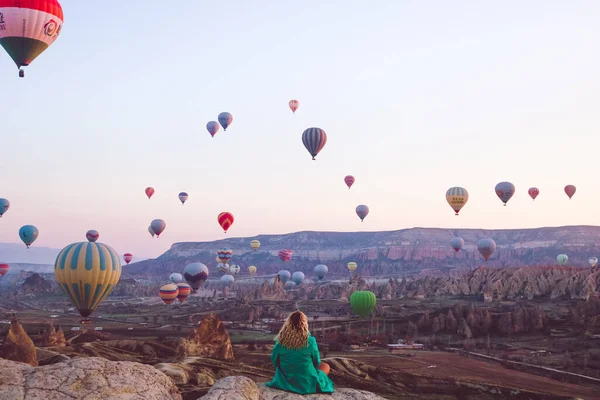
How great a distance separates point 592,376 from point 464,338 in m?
28.7

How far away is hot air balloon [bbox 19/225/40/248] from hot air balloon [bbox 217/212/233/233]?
27735 mm

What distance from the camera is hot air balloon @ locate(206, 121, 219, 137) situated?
94500mm

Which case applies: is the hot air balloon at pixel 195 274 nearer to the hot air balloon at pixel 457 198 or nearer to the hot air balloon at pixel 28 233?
the hot air balloon at pixel 28 233

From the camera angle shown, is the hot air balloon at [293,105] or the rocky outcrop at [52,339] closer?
the rocky outcrop at [52,339]

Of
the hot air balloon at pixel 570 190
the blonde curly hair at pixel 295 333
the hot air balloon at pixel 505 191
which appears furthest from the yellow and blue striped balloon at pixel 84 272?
the hot air balloon at pixel 570 190

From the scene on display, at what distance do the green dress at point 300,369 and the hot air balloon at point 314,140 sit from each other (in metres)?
64.5

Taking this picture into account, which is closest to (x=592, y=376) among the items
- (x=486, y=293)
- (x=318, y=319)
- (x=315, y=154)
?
(x=315, y=154)

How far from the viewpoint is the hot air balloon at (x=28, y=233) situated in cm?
9938

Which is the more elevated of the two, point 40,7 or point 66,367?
point 40,7

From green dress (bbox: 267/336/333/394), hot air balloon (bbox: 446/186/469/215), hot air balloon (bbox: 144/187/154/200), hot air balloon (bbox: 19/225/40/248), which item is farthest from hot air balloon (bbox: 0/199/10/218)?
green dress (bbox: 267/336/333/394)

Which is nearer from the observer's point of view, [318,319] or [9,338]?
[9,338]

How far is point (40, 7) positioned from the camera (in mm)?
38500

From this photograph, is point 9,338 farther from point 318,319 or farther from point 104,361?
point 318,319

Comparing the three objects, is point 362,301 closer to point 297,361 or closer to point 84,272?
point 84,272
